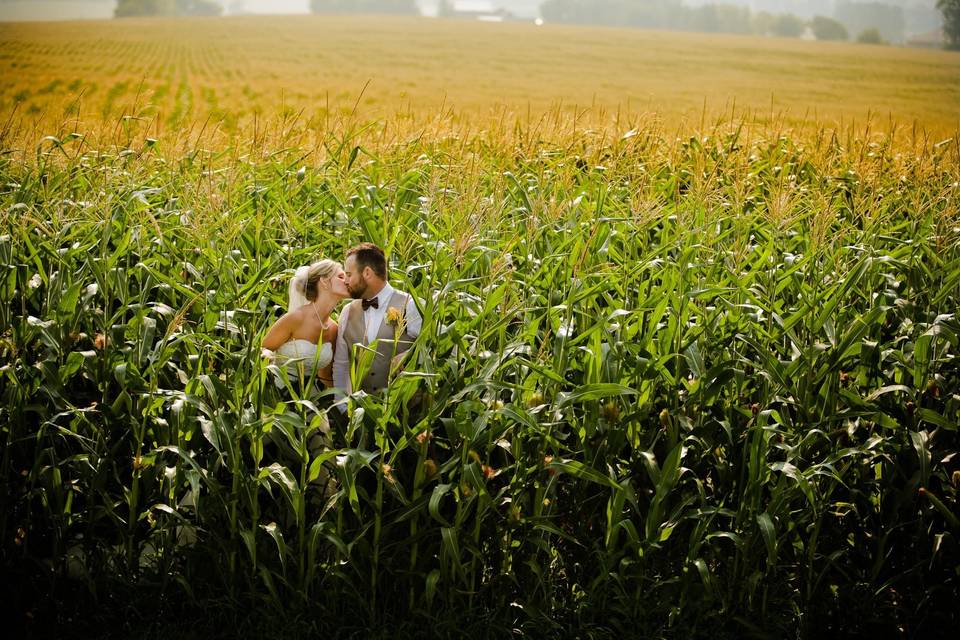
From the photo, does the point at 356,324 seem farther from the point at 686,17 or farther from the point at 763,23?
the point at 763,23

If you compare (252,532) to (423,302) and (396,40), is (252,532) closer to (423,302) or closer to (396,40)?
(423,302)

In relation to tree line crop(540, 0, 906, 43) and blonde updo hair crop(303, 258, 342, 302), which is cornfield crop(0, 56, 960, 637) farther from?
tree line crop(540, 0, 906, 43)

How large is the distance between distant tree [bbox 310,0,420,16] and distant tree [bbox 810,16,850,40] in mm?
23785

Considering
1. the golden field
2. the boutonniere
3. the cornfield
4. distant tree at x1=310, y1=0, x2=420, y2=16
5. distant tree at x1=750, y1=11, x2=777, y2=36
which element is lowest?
the cornfield

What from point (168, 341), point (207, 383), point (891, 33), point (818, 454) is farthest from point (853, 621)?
point (891, 33)

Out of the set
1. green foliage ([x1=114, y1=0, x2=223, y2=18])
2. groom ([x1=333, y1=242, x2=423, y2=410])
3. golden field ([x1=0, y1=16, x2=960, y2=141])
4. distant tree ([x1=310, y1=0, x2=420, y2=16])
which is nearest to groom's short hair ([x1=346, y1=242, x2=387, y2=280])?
groom ([x1=333, y1=242, x2=423, y2=410])

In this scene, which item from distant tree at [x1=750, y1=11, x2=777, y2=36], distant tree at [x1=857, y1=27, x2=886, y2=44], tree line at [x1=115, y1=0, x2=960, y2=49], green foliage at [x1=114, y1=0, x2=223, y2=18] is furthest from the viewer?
distant tree at [x1=750, y1=11, x2=777, y2=36]

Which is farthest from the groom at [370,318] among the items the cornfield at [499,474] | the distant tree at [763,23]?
the distant tree at [763,23]

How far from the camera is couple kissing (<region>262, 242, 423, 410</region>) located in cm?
332

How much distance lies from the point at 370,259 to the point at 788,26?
52208mm

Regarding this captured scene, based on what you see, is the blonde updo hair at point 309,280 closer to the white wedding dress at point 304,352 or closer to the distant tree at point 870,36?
the white wedding dress at point 304,352

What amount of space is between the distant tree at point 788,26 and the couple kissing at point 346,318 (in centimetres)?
5118

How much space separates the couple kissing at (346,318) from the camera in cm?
332

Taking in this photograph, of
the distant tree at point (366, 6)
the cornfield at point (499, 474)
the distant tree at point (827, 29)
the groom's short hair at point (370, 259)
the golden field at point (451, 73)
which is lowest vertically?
the cornfield at point (499, 474)
